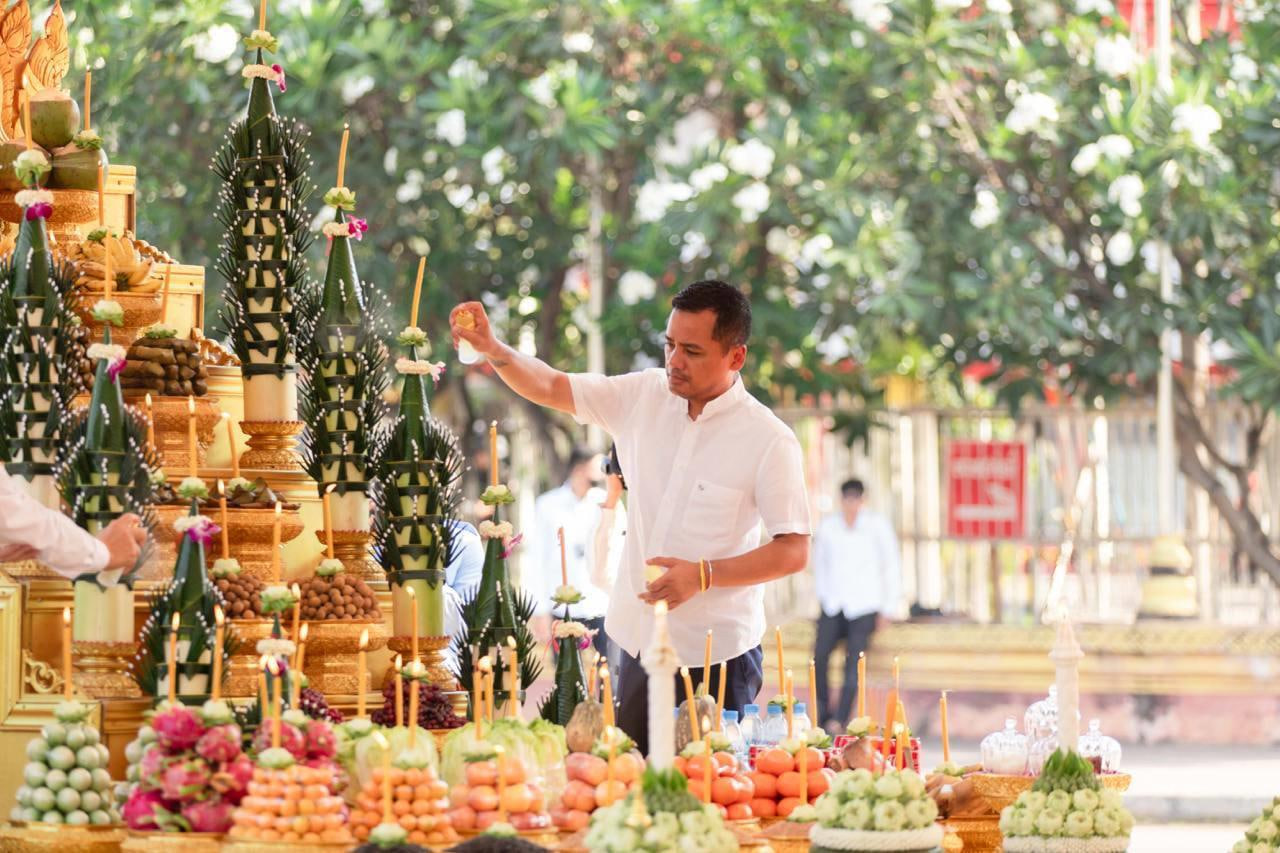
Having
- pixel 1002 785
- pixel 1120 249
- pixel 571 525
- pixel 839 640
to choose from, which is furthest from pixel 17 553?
pixel 1120 249

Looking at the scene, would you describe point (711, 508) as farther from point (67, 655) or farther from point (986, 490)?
point (986, 490)

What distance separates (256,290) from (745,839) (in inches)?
75.1

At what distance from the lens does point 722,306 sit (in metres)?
5.39

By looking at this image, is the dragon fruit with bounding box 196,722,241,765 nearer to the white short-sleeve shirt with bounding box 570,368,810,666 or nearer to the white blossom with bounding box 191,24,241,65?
the white short-sleeve shirt with bounding box 570,368,810,666

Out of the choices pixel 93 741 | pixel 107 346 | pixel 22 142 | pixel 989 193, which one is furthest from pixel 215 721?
pixel 989 193

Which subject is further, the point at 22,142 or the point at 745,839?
the point at 22,142

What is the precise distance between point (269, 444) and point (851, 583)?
7582 mm

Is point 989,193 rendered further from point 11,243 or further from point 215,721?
point 215,721

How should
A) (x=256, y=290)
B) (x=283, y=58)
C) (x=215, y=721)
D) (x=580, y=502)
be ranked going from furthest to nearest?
(x=283, y=58) < (x=580, y=502) < (x=256, y=290) < (x=215, y=721)

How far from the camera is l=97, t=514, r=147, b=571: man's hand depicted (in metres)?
4.57

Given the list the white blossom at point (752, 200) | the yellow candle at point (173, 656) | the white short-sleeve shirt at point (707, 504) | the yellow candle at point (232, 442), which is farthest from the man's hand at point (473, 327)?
the white blossom at point (752, 200)

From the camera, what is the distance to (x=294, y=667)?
4.59 metres

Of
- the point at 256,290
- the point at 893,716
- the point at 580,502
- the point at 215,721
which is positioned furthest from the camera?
the point at 580,502

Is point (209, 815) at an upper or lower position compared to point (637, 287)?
lower
